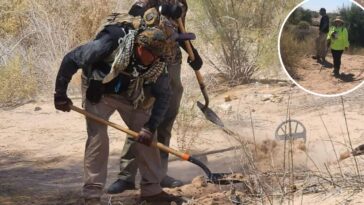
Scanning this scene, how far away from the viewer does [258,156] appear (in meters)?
6.30

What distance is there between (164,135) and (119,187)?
0.59 m

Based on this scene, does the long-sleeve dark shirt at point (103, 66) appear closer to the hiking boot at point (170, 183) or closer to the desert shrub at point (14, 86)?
the hiking boot at point (170, 183)

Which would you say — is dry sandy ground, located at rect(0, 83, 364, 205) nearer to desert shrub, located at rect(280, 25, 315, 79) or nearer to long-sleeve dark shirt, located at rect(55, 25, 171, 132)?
long-sleeve dark shirt, located at rect(55, 25, 171, 132)

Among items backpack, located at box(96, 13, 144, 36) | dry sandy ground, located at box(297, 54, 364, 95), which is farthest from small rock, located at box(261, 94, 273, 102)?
backpack, located at box(96, 13, 144, 36)

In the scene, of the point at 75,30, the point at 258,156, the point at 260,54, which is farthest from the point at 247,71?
the point at 258,156

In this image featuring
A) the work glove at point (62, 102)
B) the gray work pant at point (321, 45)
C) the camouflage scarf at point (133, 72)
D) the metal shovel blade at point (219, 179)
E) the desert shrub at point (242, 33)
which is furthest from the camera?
the desert shrub at point (242, 33)

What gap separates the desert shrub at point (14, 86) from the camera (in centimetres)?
1012

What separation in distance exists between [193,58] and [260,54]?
4827 millimetres

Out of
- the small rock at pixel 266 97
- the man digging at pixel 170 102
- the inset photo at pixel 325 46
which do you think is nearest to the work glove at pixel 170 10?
the man digging at pixel 170 102

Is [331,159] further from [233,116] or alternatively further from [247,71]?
[247,71]

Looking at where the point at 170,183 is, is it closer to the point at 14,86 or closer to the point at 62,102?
the point at 62,102

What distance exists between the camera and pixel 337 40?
615 cm

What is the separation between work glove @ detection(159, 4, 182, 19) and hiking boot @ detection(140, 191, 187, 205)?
51.7 inches

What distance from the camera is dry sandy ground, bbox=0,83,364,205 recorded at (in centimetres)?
536
